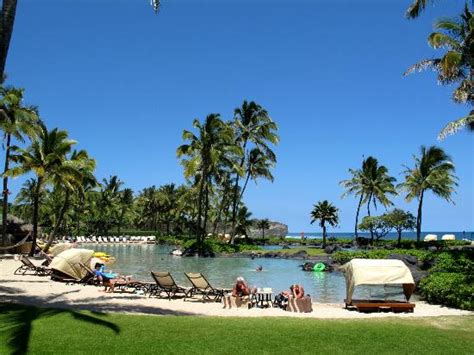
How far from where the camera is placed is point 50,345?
8.27 metres

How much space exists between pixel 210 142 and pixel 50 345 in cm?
3786

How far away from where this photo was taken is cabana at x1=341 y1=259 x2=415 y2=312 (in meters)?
15.3

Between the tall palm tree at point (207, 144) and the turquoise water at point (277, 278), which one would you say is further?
the tall palm tree at point (207, 144)

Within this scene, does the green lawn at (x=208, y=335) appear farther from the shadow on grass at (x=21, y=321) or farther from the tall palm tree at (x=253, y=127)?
the tall palm tree at (x=253, y=127)

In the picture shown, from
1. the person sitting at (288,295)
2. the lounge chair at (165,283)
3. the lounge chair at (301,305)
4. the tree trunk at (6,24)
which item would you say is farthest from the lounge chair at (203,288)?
the tree trunk at (6,24)

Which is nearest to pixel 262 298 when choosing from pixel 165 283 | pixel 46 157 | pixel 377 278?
pixel 165 283

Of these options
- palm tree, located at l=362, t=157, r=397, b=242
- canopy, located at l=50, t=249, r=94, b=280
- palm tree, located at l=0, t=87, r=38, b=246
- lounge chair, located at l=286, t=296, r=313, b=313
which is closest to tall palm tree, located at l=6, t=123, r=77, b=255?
palm tree, located at l=0, t=87, r=38, b=246

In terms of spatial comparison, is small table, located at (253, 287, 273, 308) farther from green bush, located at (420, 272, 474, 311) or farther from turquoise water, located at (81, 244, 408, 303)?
green bush, located at (420, 272, 474, 311)

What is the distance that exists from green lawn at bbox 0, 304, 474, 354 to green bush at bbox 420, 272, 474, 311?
4.26 m

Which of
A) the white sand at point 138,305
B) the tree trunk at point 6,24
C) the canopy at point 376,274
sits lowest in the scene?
the white sand at point 138,305

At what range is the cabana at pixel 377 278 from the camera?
1527 cm

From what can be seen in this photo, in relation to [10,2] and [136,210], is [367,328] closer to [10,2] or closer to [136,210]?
[10,2]

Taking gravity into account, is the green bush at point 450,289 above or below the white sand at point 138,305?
above

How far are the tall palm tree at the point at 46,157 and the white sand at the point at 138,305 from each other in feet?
49.9
